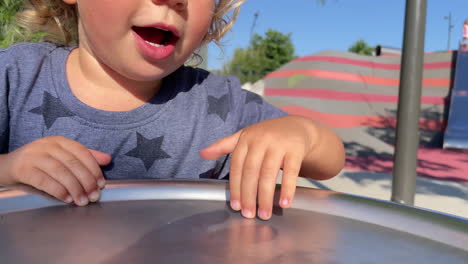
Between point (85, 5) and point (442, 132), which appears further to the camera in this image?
point (442, 132)

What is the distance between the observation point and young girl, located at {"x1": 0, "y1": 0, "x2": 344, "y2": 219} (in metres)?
0.50

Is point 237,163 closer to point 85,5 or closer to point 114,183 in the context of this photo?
point 114,183

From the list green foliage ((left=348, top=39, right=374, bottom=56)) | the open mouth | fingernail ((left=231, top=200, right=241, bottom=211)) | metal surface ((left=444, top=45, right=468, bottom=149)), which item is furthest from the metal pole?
green foliage ((left=348, top=39, right=374, bottom=56))

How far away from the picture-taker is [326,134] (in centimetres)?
68

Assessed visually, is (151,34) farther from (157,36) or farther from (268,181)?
(268,181)

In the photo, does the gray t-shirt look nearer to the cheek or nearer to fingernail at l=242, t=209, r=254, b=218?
the cheek

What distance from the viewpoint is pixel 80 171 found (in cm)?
48

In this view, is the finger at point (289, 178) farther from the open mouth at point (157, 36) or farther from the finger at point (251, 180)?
the open mouth at point (157, 36)

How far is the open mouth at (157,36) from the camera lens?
2.08ft

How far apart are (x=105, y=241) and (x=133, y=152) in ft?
1.46

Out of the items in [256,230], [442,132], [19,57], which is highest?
[19,57]


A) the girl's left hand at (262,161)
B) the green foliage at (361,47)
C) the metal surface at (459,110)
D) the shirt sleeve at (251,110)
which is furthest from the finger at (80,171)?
the green foliage at (361,47)

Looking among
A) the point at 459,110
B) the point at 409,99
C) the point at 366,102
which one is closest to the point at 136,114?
the point at 409,99

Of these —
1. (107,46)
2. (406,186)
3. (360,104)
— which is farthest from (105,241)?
(360,104)
